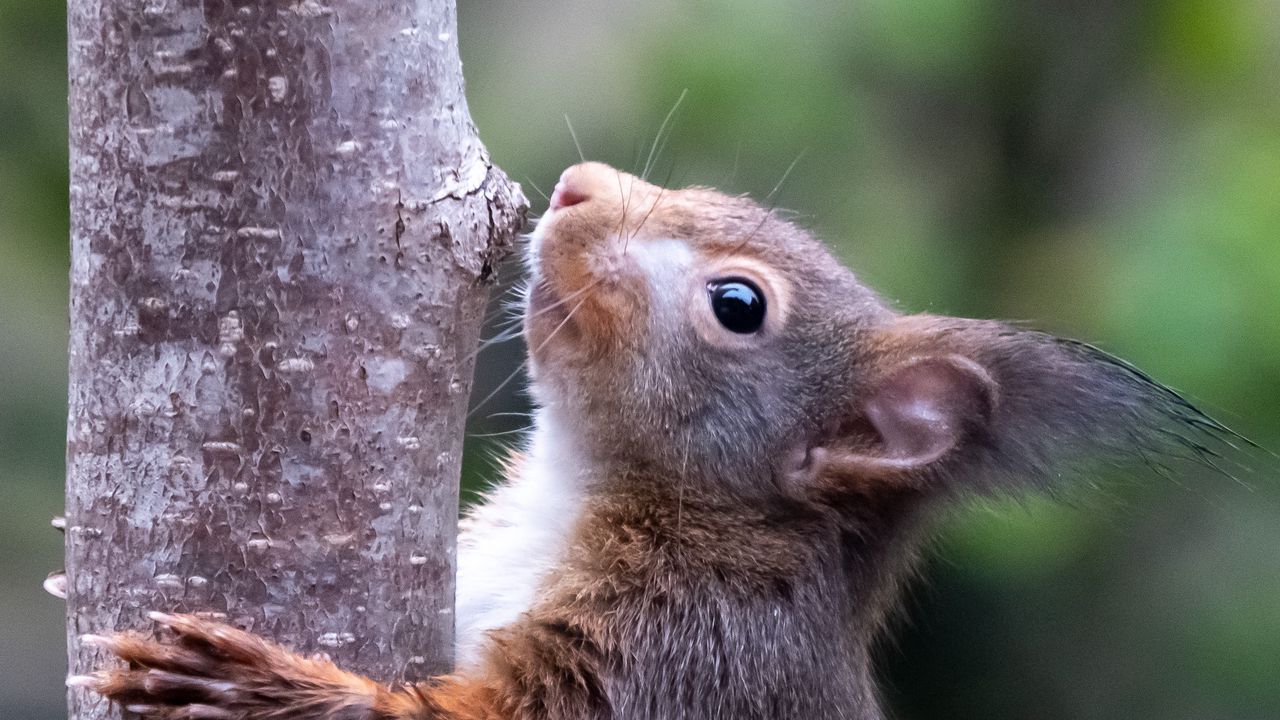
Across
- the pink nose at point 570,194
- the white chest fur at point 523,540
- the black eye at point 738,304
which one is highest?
Result: the pink nose at point 570,194

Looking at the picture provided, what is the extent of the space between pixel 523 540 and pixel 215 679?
815 millimetres

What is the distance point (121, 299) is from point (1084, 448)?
1.43 metres

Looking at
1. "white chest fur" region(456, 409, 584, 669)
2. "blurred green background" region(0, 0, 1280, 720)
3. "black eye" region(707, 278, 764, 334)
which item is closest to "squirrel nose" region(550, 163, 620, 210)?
"black eye" region(707, 278, 764, 334)

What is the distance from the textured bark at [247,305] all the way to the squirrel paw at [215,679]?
27mm

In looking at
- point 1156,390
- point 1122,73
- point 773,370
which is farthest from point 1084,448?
point 1122,73

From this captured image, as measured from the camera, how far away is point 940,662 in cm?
328

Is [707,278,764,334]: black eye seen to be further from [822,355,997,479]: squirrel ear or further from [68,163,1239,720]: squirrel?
[822,355,997,479]: squirrel ear

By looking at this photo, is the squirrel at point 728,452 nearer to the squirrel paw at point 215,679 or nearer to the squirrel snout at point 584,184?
the squirrel snout at point 584,184

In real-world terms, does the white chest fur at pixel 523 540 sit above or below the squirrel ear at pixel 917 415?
below

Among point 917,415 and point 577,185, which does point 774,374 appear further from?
point 577,185

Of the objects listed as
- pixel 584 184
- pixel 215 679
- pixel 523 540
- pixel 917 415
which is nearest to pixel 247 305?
pixel 215 679

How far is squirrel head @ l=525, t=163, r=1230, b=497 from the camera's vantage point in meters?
2.08

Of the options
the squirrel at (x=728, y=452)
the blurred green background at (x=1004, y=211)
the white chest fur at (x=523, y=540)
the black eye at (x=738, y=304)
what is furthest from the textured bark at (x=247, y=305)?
the blurred green background at (x=1004, y=211)

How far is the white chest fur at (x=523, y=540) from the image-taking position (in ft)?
6.88
